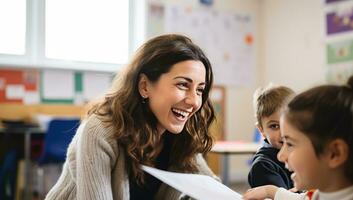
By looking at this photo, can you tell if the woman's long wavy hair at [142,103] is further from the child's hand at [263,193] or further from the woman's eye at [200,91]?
the child's hand at [263,193]

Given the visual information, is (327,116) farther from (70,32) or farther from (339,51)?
(70,32)

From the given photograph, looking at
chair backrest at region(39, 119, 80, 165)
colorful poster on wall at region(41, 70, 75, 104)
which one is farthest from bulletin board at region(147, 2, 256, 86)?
chair backrest at region(39, 119, 80, 165)

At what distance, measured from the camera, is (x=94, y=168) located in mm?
1132

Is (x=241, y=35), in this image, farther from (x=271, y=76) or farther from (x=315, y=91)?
(x=315, y=91)

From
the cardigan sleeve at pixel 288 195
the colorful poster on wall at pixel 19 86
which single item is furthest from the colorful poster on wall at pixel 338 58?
the cardigan sleeve at pixel 288 195

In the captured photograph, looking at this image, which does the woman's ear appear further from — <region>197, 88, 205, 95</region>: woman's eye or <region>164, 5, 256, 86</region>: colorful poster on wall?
<region>164, 5, 256, 86</region>: colorful poster on wall

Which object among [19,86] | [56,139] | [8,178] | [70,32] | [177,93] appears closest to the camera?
[177,93]

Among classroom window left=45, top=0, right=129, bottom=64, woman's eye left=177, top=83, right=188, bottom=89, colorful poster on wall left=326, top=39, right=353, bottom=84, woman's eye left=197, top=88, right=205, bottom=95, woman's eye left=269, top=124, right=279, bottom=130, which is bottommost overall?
woman's eye left=269, top=124, right=279, bottom=130

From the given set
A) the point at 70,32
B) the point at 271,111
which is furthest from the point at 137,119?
the point at 70,32

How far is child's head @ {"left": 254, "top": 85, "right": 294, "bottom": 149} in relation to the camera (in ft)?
3.74

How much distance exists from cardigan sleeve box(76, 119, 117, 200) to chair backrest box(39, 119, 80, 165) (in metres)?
2.33

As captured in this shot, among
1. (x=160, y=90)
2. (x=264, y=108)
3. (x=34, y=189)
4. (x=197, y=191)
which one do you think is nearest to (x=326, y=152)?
(x=197, y=191)

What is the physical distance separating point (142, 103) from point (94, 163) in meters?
0.25

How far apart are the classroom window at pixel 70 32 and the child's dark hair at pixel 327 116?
3.82m
